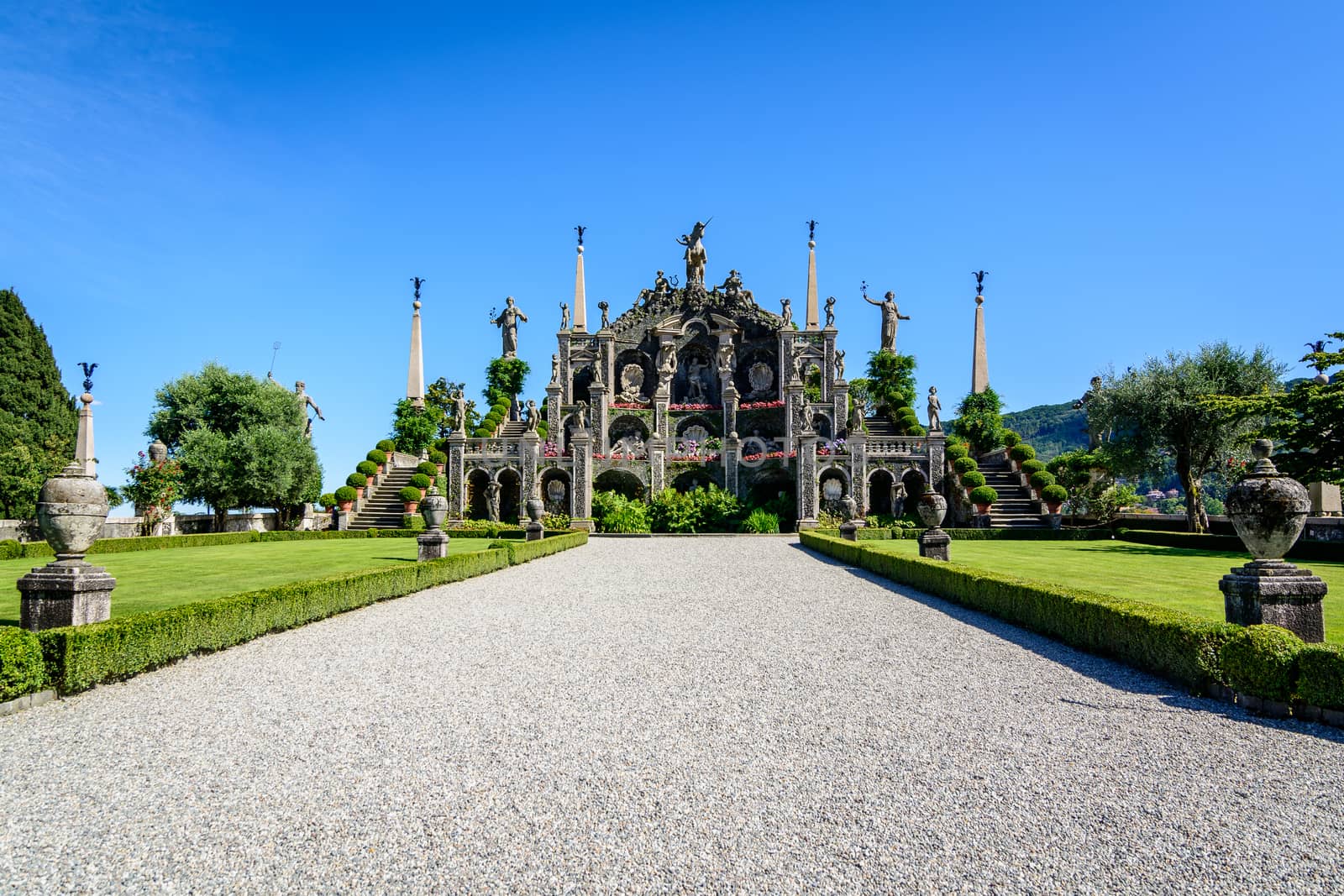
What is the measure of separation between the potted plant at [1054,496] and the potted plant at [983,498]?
2.17 meters

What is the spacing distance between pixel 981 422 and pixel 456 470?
3062 cm

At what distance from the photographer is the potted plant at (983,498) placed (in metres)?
35.2

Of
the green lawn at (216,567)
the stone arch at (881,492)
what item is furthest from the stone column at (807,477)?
the green lawn at (216,567)

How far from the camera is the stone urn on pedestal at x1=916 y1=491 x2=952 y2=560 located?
61.3ft

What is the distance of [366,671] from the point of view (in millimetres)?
→ 8750

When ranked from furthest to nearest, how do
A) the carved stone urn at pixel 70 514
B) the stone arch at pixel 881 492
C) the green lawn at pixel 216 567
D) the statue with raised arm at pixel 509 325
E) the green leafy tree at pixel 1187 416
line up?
the statue with raised arm at pixel 509 325 → the stone arch at pixel 881 492 → the green leafy tree at pixel 1187 416 → the green lawn at pixel 216 567 → the carved stone urn at pixel 70 514

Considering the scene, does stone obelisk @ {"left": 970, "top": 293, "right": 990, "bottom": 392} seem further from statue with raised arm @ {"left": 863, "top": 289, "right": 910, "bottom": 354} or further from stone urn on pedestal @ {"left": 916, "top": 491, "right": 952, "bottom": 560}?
stone urn on pedestal @ {"left": 916, "top": 491, "right": 952, "bottom": 560}

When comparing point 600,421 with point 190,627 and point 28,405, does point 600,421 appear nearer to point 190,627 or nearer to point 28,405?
point 28,405

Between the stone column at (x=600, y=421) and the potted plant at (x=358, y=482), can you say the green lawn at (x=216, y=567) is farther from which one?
the stone column at (x=600, y=421)

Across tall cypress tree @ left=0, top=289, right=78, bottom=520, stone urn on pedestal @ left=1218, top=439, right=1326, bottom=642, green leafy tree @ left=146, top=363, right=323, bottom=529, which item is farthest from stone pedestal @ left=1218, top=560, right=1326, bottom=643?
tall cypress tree @ left=0, top=289, right=78, bottom=520

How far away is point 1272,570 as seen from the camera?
836 centimetres

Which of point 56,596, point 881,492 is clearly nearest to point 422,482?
point 881,492

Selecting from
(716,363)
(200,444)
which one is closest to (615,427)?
(716,363)

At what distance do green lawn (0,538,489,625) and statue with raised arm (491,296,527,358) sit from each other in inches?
1171
